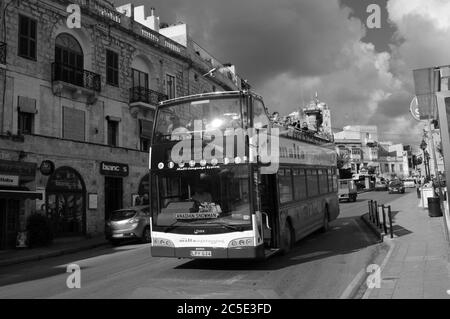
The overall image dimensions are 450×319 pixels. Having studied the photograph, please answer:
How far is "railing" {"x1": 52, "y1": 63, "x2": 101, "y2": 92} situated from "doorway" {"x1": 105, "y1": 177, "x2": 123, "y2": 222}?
17.3ft

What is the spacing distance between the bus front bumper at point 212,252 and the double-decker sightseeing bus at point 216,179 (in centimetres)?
2

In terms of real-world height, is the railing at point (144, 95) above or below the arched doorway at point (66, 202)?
above

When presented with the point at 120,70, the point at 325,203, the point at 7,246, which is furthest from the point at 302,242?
the point at 120,70

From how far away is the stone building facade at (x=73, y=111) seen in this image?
20.3 metres

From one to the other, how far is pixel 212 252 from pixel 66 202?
15085 millimetres

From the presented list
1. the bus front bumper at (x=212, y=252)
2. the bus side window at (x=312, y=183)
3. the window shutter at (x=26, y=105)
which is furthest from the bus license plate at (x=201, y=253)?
the window shutter at (x=26, y=105)

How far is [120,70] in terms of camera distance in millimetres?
27656

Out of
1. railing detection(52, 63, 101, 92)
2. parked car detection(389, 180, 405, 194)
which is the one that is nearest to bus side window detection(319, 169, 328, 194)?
railing detection(52, 63, 101, 92)

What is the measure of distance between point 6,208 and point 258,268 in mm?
→ 13537

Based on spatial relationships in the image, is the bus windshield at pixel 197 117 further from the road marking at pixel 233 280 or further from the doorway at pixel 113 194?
the doorway at pixel 113 194

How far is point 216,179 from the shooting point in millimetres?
9953

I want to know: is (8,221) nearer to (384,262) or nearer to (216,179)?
(216,179)

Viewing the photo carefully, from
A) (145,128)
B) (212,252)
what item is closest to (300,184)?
(212,252)

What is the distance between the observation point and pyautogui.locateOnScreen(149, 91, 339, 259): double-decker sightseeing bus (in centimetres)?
971
